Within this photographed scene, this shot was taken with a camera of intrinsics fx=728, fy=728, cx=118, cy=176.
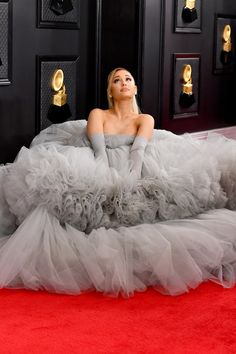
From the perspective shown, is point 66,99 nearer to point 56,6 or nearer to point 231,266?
point 56,6

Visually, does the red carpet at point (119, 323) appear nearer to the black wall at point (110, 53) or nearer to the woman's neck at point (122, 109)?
the woman's neck at point (122, 109)

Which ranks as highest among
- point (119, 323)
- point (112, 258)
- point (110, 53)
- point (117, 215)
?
point (110, 53)

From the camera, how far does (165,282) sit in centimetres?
259

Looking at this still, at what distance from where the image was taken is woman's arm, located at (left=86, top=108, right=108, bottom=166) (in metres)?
3.08

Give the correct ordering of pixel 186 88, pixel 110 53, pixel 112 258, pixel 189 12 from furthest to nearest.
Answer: pixel 186 88 → pixel 189 12 → pixel 110 53 → pixel 112 258

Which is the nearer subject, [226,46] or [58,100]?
[58,100]

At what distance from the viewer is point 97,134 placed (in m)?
3.14

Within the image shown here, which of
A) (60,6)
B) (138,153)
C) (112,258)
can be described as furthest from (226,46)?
(112,258)

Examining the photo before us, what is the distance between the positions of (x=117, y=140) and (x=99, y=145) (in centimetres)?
13

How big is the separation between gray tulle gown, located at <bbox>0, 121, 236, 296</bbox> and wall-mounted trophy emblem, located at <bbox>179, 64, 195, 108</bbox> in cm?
151

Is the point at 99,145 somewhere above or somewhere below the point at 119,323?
above

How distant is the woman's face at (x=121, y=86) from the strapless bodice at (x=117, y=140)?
19cm

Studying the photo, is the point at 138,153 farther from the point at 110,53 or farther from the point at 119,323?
the point at 110,53

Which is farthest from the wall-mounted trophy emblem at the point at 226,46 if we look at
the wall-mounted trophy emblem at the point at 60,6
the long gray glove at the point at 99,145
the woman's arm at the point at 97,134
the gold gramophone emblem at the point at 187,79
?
the long gray glove at the point at 99,145
